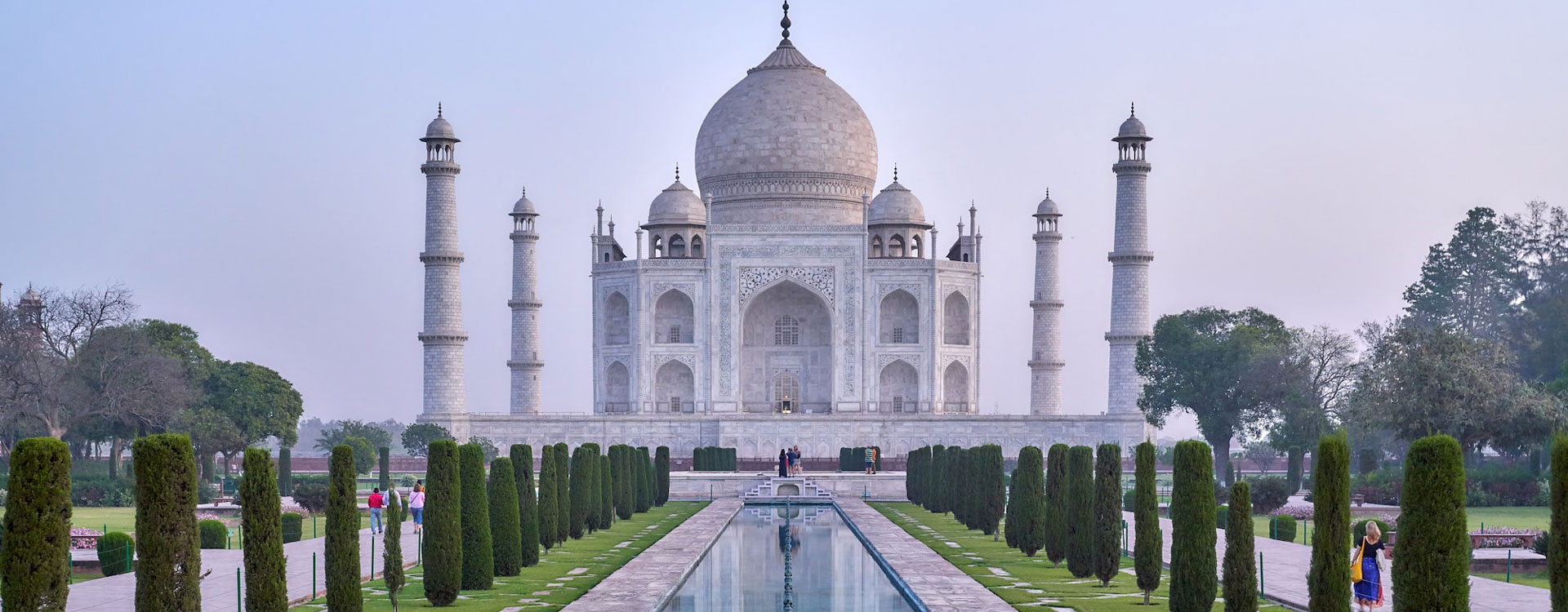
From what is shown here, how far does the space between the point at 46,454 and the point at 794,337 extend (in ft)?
131

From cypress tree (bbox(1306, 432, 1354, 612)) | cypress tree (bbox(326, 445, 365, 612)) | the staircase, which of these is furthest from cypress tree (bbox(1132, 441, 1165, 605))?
the staircase

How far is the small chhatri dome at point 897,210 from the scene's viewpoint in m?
50.9

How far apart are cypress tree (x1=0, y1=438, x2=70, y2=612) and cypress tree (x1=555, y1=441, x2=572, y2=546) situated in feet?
34.1

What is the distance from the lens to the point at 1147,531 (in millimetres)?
15703

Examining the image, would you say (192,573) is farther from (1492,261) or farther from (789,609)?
(1492,261)

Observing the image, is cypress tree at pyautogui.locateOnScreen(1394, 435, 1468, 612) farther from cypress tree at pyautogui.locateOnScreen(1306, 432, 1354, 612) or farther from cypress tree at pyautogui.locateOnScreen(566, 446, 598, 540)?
cypress tree at pyautogui.locateOnScreen(566, 446, 598, 540)

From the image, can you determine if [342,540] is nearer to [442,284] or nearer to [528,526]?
[528,526]

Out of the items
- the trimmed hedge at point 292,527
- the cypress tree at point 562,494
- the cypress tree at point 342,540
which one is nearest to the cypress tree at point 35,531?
the cypress tree at point 342,540

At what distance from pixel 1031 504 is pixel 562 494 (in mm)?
5512

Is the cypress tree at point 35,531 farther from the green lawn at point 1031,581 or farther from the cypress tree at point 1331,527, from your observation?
the cypress tree at point 1331,527

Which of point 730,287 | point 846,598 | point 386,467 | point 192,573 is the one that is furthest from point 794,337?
point 192,573

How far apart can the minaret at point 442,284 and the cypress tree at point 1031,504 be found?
2543cm

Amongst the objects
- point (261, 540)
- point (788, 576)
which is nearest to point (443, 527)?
point (788, 576)

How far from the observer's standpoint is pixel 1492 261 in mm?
48656
